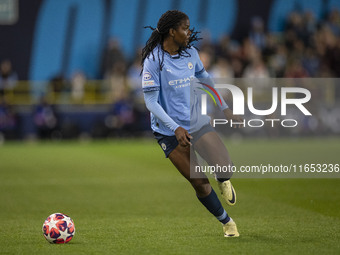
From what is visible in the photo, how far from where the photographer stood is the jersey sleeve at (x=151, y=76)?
762 cm

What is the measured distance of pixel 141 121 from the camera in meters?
27.7

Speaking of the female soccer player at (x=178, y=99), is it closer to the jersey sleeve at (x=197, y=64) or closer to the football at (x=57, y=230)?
the jersey sleeve at (x=197, y=64)

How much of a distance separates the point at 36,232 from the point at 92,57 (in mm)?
23603

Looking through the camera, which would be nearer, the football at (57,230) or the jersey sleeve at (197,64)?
the football at (57,230)

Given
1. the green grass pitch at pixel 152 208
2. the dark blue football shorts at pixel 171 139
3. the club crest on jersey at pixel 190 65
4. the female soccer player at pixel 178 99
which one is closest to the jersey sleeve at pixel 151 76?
the female soccer player at pixel 178 99

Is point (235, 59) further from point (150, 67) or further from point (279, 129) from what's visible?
→ point (150, 67)

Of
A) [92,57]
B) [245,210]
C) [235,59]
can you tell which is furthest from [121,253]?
[92,57]

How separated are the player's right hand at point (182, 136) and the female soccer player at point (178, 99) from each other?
0.79 feet

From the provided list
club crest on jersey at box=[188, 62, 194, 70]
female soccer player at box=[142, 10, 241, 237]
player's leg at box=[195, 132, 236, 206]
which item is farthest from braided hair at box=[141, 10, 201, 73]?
player's leg at box=[195, 132, 236, 206]

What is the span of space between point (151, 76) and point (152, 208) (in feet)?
11.6

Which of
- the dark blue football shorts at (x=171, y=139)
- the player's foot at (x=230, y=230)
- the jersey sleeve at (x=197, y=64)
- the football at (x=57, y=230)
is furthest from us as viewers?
the jersey sleeve at (x=197, y=64)

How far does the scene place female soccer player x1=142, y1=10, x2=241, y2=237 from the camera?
7.70 meters

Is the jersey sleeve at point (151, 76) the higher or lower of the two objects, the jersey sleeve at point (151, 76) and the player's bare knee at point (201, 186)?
the higher

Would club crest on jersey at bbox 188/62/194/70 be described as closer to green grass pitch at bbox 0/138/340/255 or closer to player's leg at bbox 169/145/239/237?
player's leg at bbox 169/145/239/237
